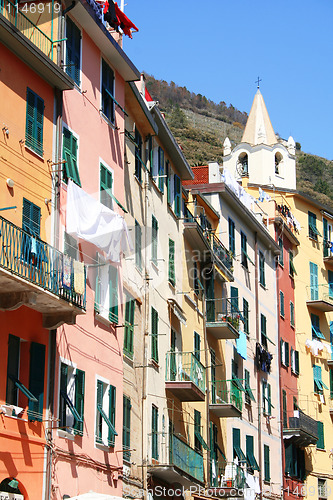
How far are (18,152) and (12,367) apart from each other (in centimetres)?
479

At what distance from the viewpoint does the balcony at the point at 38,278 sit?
19.2 metres

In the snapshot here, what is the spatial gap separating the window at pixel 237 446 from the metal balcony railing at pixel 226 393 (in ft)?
4.89

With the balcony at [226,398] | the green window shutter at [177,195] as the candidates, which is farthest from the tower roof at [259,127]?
the green window shutter at [177,195]

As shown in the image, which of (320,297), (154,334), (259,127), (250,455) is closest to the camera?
(154,334)

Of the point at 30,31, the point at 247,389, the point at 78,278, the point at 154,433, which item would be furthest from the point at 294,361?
the point at 78,278

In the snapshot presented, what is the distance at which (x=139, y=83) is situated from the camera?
32.9 m

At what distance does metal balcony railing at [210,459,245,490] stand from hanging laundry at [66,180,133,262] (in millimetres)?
13144

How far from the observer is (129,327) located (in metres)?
28.1

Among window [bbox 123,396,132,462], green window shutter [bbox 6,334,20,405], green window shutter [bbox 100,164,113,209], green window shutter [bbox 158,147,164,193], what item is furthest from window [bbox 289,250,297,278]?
green window shutter [bbox 6,334,20,405]

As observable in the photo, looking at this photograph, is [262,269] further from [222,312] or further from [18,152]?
[18,152]

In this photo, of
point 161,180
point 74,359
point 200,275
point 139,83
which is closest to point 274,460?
point 200,275

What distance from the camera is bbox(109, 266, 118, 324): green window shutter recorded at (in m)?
25.9

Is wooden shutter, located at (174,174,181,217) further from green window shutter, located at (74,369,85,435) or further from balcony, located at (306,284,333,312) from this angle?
balcony, located at (306,284,333,312)

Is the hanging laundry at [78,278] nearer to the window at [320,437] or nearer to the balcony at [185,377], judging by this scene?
the balcony at [185,377]
